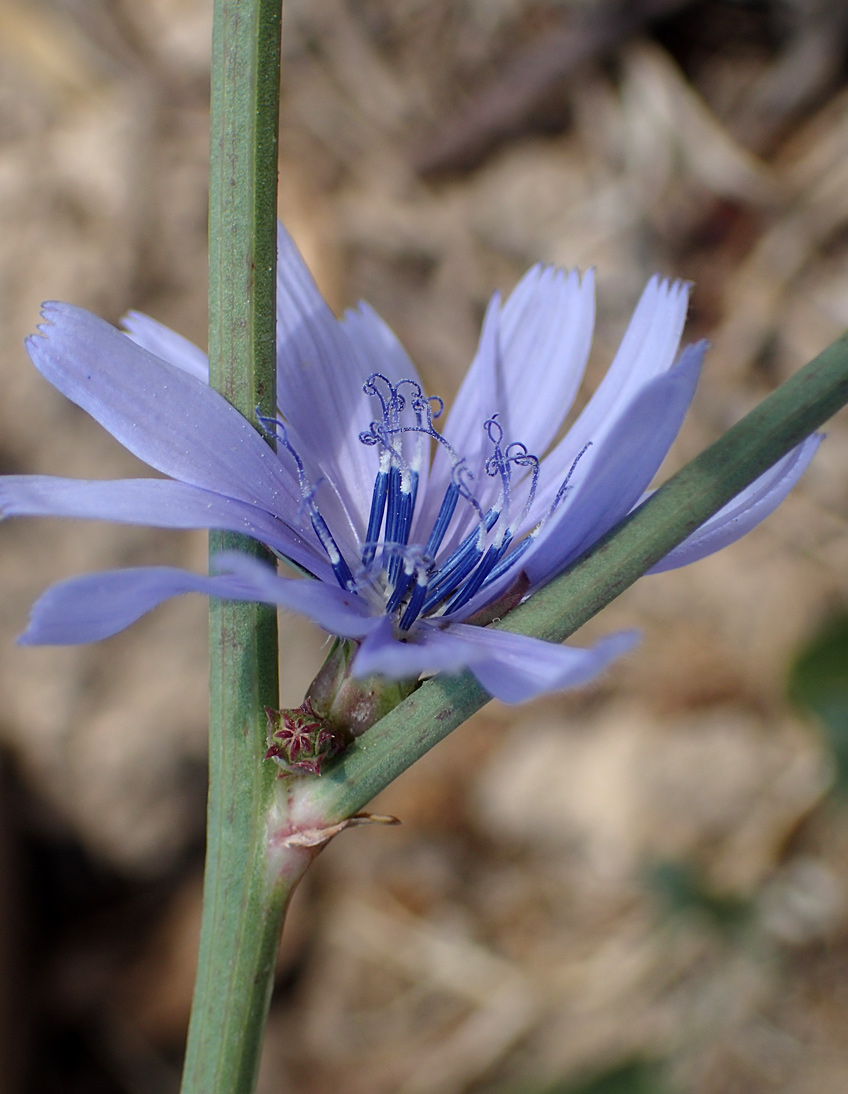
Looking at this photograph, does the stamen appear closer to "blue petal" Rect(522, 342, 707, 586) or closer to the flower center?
the flower center

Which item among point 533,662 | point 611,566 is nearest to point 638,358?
point 611,566

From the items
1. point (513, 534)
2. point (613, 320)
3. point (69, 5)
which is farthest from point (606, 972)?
point (69, 5)

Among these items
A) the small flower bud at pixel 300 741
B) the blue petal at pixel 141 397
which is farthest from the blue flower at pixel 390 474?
the small flower bud at pixel 300 741

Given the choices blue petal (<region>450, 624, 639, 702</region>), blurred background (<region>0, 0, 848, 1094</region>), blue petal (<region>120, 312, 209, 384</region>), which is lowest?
blurred background (<region>0, 0, 848, 1094</region>)

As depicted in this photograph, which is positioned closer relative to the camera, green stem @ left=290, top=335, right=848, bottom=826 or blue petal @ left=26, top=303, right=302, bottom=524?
green stem @ left=290, top=335, right=848, bottom=826

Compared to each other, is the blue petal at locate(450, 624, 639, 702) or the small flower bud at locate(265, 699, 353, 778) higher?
the blue petal at locate(450, 624, 639, 702)

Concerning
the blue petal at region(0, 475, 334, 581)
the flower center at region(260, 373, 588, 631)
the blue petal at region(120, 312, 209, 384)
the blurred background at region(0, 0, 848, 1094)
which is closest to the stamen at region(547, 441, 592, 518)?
the flower center at region(260, 373, 588, 631)

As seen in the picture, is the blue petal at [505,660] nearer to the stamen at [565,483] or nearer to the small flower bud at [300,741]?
the small flower bud at [300,741]
